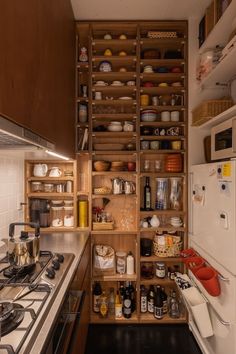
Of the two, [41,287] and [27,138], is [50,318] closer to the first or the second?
[41,287]

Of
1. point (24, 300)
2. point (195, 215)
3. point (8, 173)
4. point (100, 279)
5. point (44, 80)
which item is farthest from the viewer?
point (100, 279)

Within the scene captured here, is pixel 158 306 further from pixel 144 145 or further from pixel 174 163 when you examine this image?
pixel 144 145

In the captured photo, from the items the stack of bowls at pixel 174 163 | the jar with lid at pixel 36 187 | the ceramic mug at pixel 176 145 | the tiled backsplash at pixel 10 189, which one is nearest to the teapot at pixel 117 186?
the stack of bowls at pixel 174 163

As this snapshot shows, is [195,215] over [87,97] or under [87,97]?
under

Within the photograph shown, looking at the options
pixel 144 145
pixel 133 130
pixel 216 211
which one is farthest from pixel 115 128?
pixel 216 211

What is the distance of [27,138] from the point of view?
2.76 ft

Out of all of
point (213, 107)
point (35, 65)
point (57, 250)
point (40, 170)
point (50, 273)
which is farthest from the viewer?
point (40, 170)

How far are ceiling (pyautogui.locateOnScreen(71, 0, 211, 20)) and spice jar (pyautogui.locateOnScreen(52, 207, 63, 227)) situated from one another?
1715 millimetres

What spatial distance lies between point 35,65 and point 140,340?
2122mm

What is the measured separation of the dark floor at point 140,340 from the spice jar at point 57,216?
0.96 meters

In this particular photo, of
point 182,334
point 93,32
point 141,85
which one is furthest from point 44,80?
point 182,334

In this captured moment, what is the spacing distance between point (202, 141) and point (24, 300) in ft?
6.00

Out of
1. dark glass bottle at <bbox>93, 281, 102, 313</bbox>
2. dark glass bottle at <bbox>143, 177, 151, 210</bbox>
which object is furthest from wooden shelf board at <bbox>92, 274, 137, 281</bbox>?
dark glass bottle at <bbox>143, 177, 151, 210</bbox>

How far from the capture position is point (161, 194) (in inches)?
87.1
